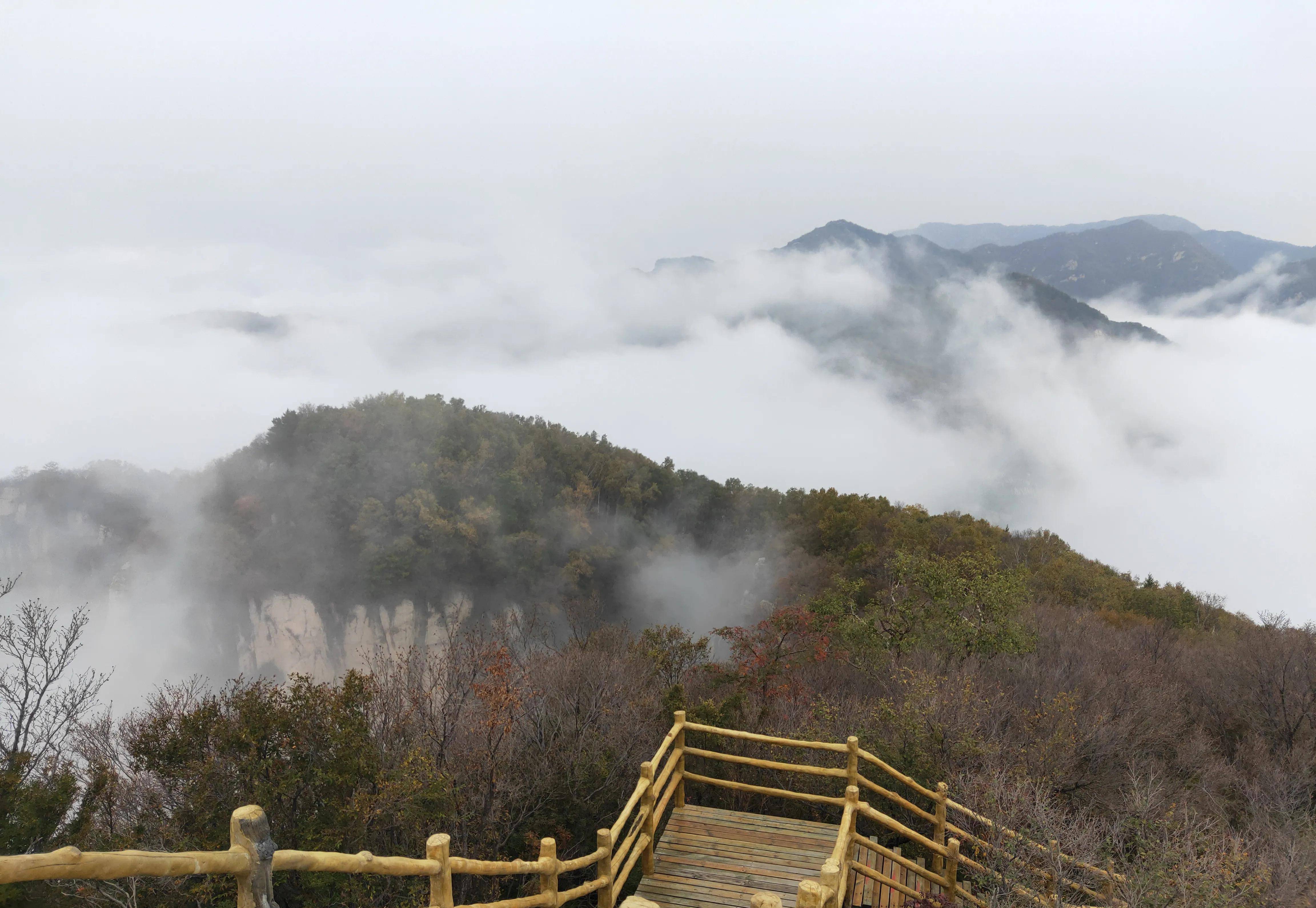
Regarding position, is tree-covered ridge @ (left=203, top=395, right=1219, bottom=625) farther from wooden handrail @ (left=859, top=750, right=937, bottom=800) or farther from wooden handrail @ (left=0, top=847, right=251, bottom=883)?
wooden handrail @ (left=0, top=847, right=251, bottom=883)

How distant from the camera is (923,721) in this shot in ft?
35.4

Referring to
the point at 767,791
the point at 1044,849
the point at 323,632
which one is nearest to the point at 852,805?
the point at 767,791

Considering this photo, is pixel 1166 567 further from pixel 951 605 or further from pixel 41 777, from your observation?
Answer: pixel 41 777

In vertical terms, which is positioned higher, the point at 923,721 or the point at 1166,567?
the point at 1166,567

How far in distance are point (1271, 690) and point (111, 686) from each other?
221 ft

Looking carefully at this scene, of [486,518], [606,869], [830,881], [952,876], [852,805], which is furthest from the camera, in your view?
[486,518]

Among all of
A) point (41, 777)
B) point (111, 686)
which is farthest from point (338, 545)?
point (41, 777)

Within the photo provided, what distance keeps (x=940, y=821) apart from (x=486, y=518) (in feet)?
150

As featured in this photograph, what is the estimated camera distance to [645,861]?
7297mm

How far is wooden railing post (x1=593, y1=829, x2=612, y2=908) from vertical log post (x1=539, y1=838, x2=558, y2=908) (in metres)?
0.73

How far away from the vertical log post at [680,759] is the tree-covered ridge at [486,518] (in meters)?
33.2

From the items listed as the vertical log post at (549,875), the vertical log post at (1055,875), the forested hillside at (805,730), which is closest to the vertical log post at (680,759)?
the forested hillside at (805,730)

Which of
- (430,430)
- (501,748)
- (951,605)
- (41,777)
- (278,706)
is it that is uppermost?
(430,430)

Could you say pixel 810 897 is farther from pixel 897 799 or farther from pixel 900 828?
pixel 897 799
